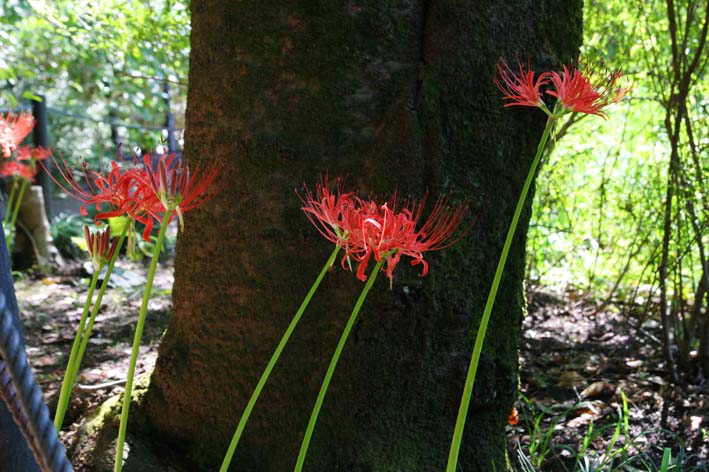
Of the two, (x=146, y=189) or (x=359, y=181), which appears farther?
(x=359, y=181)

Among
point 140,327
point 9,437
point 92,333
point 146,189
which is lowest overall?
point 92,333

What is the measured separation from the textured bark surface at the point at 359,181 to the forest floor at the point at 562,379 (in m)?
0.47

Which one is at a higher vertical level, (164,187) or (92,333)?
(164,187)

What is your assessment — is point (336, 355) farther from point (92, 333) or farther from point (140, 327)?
point (92, 333)

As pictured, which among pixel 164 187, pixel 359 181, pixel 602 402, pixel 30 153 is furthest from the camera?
pixel 30 153

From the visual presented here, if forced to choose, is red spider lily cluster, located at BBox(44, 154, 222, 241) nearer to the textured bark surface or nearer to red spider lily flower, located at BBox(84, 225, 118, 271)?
red spider lily flower, located at BBox(84, 225, 118, 271)

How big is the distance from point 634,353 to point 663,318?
0.55 m

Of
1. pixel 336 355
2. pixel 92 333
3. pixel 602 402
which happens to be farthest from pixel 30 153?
pixel 336 355

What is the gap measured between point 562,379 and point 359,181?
74.1 inches

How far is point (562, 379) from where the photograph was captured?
10.1 ft

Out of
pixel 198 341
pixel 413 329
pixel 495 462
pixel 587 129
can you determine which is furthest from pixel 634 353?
pixel 198 341

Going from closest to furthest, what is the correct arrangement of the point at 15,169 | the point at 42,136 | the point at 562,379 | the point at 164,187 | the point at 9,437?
the point at 164,187, the point at 9,437, the point at 562,379, the point at 15,169, the point at 42,136

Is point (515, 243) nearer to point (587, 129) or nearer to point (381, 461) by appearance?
point (381, 461)

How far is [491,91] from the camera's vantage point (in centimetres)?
169
